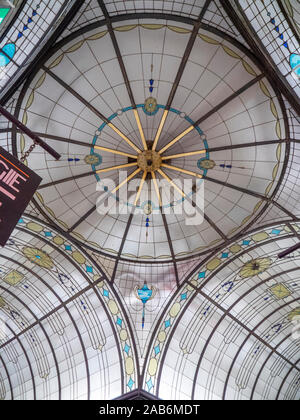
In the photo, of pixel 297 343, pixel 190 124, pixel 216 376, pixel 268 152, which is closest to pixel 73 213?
pixel 190 124

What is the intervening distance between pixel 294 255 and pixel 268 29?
11.5m

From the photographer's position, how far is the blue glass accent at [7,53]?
11.7 meters

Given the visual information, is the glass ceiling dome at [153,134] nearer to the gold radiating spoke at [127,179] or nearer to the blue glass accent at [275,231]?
the gold radiating spoke at [127,179]

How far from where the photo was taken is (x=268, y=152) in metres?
15.9

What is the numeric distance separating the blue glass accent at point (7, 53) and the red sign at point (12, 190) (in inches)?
143

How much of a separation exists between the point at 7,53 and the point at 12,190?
191 inches

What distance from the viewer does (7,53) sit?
11.9 metres

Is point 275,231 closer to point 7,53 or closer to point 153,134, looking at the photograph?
point 153,134

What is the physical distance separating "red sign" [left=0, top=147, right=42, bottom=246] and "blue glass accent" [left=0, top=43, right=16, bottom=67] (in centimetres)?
364

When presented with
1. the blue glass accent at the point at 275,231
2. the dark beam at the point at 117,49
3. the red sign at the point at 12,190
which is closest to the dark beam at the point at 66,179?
the dark beam at the point at 117,49

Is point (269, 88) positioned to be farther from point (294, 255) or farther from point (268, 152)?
point (294, 255)

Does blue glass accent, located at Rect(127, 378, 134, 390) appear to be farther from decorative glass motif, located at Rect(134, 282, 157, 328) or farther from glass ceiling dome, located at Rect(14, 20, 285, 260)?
glass ceiling dome, located at Rect(14, 20, 285, 260)

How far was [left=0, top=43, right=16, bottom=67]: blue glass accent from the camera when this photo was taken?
11.7m

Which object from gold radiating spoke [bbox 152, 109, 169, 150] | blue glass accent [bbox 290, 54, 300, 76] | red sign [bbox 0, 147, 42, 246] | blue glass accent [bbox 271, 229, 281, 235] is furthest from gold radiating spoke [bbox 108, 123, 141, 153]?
blue glass accent [bbox 271, 229, 281, 235]
